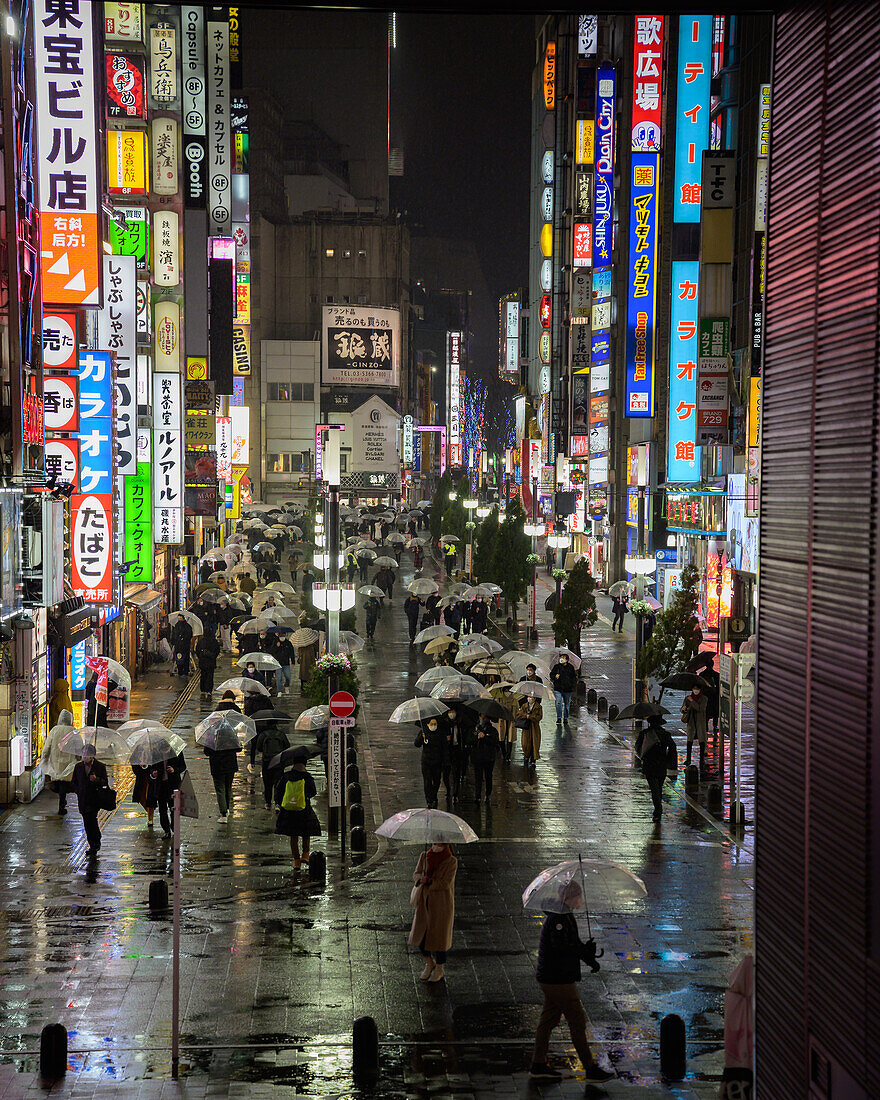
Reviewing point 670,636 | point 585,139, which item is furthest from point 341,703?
point 585,139

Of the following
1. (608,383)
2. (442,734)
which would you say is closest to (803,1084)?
(442,734)

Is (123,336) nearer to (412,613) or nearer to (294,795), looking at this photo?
(412,613)

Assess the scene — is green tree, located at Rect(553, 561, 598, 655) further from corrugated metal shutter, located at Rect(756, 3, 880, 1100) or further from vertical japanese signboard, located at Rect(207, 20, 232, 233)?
vertical japanese signboard, located at Rect(207, 20, 232, 233)

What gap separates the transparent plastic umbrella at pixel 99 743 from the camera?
55.7 feet

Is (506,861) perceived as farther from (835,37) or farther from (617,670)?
(617,670)

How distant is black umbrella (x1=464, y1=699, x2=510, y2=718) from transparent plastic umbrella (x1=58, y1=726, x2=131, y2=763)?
5.38 metres

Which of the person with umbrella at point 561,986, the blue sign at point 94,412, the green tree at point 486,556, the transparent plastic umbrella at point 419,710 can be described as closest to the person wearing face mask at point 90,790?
the transparent plastic umbrella at point 419,710

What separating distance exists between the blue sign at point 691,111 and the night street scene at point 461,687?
0.14m

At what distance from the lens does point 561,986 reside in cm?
976

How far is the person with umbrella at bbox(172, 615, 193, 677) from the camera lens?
31.2 metres

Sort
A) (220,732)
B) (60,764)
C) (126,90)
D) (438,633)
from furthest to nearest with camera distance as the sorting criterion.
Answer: (126,90)
(438,633)
(220,732)
(60,764)

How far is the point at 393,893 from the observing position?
1495 cm

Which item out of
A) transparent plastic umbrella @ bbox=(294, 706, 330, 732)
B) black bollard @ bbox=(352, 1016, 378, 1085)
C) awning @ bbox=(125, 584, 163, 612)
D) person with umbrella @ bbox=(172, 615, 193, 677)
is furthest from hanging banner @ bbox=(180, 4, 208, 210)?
black bollard @ bbox=(352, 1016, 378, 1085)

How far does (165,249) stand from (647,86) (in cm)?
1696
